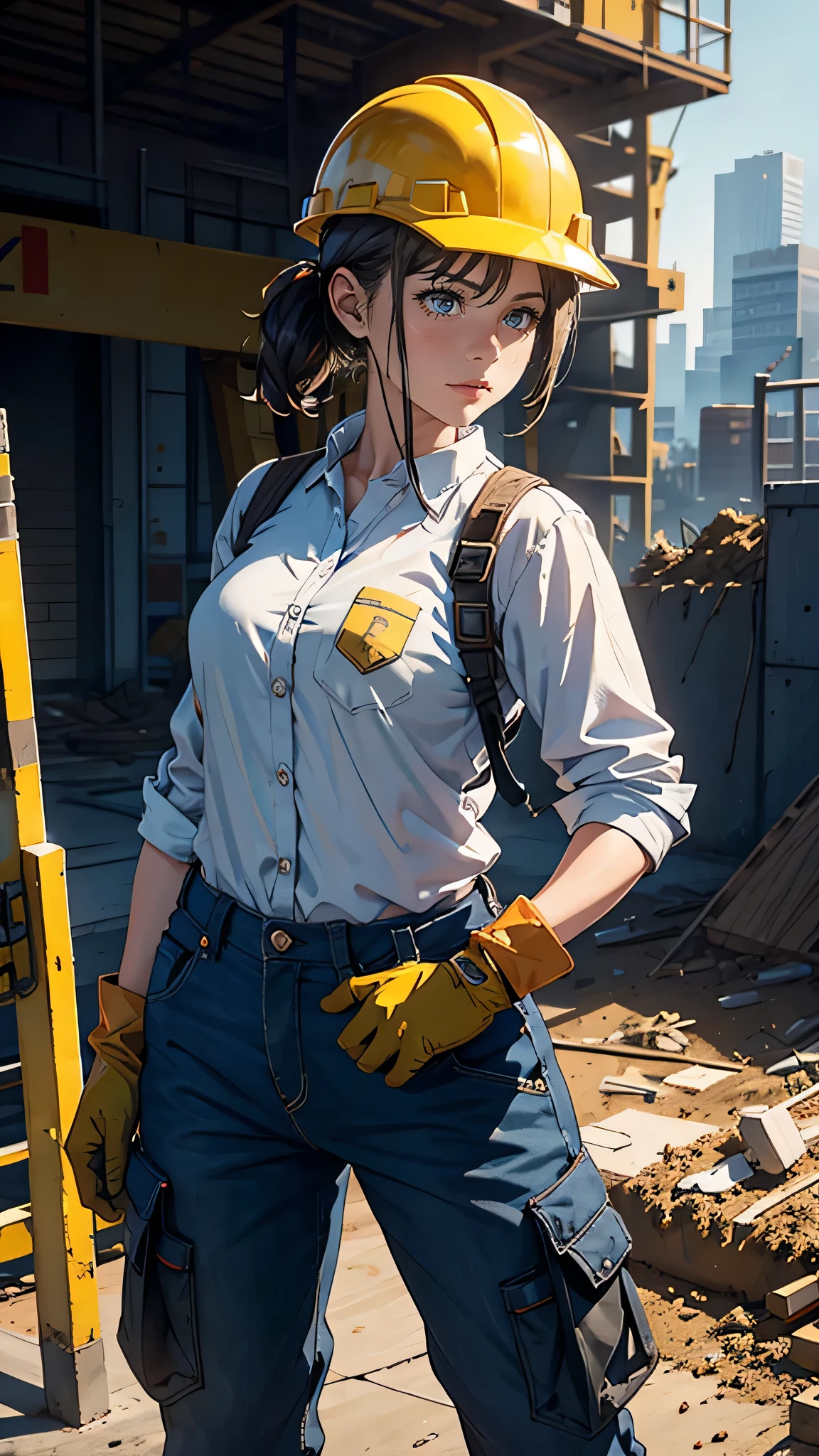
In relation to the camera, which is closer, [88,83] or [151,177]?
[88,83]

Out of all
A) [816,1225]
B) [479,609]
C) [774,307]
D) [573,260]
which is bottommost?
[816,1225]

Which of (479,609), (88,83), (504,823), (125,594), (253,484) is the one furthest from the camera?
(125,594)

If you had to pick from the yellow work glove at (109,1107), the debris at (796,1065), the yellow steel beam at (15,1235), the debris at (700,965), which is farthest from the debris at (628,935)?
the yellow work glove at (109,1107)

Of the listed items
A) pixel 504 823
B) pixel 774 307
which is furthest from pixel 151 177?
pixel 774 307

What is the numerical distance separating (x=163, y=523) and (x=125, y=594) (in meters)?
0.90

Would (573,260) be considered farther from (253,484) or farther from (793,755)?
(793,755)

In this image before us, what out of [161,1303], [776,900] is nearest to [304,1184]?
[161,1303]

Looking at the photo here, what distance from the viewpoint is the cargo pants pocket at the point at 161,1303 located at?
1.46 metres

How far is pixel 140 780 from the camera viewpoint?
33.2 ft

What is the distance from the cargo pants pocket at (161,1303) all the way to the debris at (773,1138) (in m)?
2.70

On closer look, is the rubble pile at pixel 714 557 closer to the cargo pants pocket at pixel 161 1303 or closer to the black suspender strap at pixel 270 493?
the black suspender strap at pixel 270 493

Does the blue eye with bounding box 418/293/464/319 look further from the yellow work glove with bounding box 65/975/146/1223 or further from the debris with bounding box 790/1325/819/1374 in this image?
the debris with bounding box 790/1325/819/1374

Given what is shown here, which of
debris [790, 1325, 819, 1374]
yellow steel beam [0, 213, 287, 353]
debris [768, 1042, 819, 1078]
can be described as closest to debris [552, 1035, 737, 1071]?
debris [768, 1042, 819, 1078]

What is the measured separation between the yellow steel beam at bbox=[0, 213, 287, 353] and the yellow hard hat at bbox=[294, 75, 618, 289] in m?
6.07
